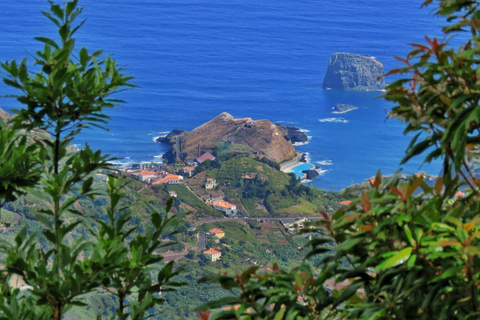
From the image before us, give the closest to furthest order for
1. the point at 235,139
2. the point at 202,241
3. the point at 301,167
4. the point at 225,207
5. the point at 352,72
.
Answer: the point at 202,241 < the point at 225,207 < the point at 301,167 < the point at 235,139 < the point at 352,72

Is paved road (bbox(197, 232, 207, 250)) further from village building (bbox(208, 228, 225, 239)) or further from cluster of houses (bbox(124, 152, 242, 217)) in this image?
cluster of houses (bbox(124, 152, 242, 217))

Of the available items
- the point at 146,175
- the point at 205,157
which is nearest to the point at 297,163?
the point at 205,157

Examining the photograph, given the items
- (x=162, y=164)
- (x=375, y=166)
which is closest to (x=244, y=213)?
(x=162, y=164)

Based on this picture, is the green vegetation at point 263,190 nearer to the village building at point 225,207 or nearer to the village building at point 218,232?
the village building at point 225,207

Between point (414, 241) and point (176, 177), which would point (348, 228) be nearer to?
point (414, 241)

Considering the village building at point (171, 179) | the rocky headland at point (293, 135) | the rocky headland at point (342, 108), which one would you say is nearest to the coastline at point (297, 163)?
the rocky headland at point (293, 135)

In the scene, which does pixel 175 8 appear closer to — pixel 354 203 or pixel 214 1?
pixel 214 1
